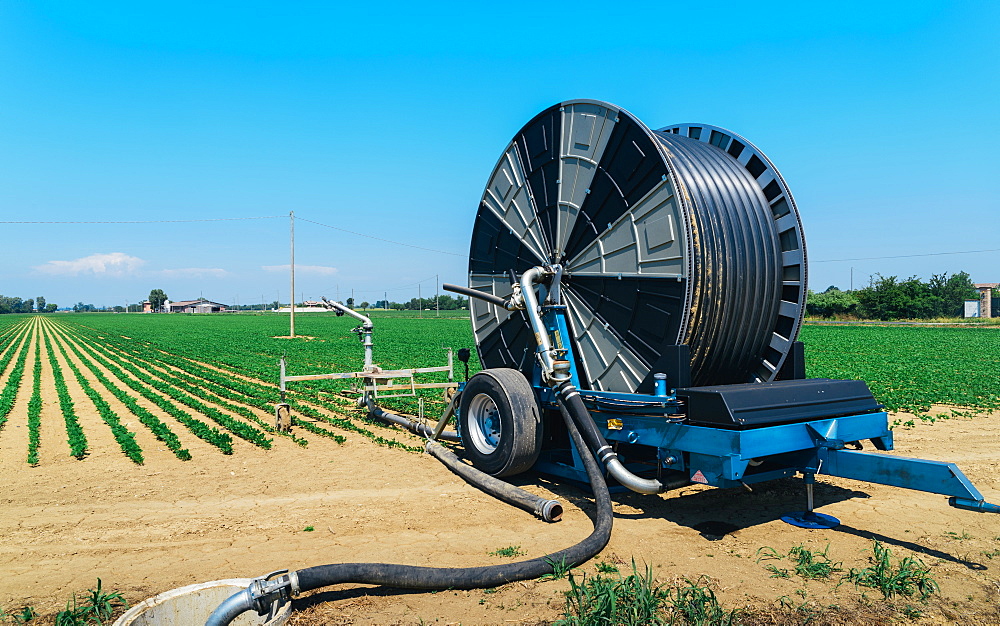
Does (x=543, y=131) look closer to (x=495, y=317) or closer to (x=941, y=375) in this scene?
(x=495, y=317)

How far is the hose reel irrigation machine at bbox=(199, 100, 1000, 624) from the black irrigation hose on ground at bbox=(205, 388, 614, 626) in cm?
5

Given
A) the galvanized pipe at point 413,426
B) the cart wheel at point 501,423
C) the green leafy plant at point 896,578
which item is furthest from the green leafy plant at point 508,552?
the galvanized pipe at point 413,426

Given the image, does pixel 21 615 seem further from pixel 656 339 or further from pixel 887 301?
pixel 887 301

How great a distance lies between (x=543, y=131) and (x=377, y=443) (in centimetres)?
574

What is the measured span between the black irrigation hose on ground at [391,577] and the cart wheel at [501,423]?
2.00 meters

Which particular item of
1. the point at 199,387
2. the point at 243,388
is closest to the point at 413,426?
the point at 243,388

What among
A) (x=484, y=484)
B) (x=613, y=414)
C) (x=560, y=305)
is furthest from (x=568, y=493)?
(x=560, y=305)

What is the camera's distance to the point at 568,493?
25.5 ft

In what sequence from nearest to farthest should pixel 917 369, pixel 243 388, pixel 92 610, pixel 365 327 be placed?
pixel 92 610 < pixel 365 327 < pixel 243 388 < pixel 917 369

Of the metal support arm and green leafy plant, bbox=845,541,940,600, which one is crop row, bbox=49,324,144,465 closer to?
the metal support arm

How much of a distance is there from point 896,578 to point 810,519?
58.0 inches

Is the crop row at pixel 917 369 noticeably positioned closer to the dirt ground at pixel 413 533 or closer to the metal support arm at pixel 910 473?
the dirt ground at pixel 413 533

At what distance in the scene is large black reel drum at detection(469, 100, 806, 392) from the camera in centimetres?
648

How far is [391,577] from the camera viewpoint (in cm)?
464
